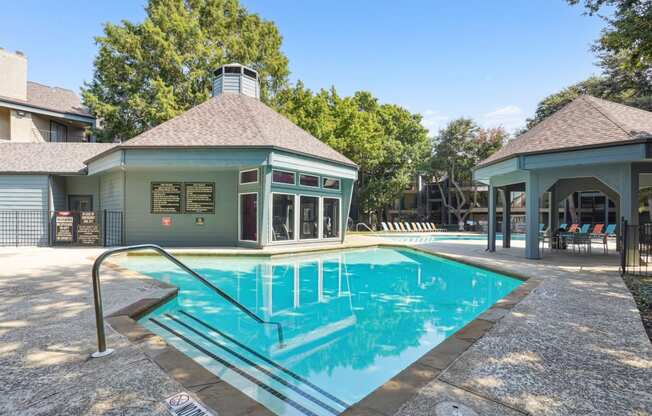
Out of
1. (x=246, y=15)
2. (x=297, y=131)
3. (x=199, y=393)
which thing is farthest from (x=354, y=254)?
(x=246, y=15)

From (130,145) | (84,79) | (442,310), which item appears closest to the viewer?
(442,310)

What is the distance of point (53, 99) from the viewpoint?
21.5 m

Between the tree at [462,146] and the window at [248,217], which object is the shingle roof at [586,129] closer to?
the window at [248,217]

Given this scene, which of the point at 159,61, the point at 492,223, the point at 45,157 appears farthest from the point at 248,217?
the point at 159,61

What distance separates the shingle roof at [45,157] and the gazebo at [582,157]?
1652 centimetres

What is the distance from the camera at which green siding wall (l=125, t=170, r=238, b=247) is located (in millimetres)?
12562

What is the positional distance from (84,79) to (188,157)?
1525cm

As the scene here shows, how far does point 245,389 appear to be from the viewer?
116 inches

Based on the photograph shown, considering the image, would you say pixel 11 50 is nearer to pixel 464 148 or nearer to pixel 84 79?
pixel 84 79

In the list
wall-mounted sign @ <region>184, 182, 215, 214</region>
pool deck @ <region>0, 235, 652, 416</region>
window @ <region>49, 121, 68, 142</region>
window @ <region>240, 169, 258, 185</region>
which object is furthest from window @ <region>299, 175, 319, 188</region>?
window @ <region>49, 121, 68, 142</region>

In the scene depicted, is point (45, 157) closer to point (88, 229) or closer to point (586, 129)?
point (88, 229)

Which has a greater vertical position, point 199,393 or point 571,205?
point 571,205

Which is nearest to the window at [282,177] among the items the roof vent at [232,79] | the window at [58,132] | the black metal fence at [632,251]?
the roof vent at [232,79]

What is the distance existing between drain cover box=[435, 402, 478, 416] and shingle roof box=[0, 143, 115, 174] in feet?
53.3
